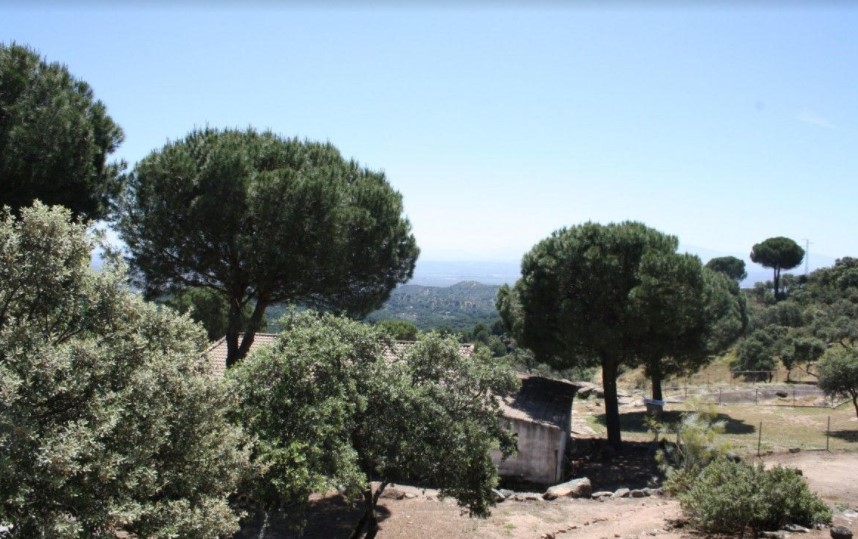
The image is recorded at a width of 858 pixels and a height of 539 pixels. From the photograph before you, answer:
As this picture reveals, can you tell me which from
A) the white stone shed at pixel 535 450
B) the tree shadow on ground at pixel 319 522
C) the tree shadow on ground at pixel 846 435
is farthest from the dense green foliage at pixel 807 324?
the tree shadow on ground at pixel 319 522

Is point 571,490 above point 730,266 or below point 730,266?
below

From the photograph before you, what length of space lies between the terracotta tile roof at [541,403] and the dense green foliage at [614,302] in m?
1.16

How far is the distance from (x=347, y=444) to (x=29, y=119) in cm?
1176

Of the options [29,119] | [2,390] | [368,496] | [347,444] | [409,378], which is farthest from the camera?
[29,119]

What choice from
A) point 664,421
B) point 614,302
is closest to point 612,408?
point 614,302

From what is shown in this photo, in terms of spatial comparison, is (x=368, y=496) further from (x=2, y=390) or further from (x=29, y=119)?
(x=29, y=119)

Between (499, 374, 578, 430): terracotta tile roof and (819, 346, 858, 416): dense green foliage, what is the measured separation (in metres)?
11.9

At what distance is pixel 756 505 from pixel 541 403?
1145 cm

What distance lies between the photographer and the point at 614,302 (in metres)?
25.0

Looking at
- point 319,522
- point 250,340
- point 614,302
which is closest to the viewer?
point 319,522

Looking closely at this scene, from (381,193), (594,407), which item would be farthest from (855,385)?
(381,193)

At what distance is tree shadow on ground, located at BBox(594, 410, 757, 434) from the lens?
96.6 ft

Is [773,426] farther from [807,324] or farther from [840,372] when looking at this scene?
[807,324]

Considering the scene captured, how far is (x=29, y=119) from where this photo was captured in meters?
15.3
